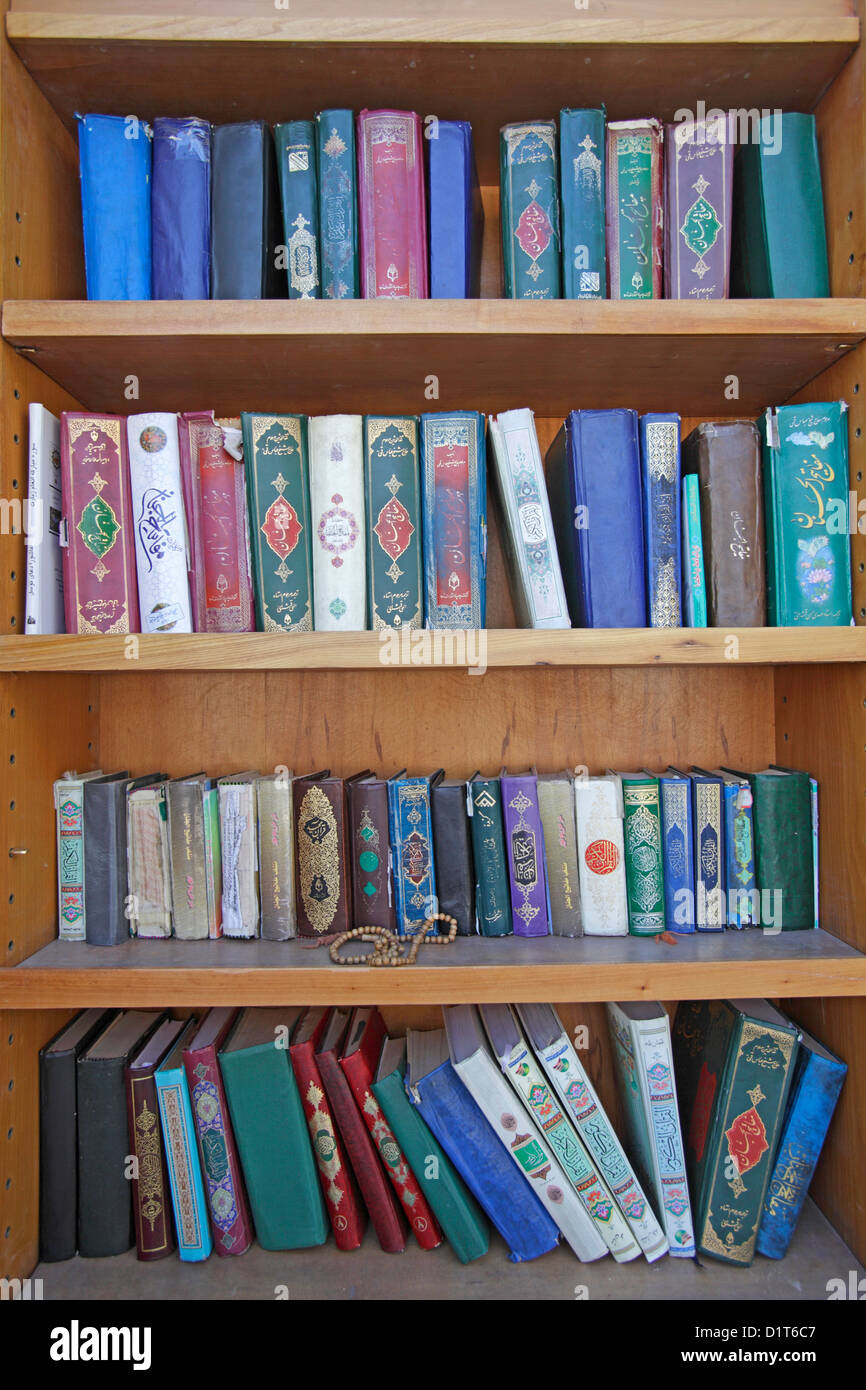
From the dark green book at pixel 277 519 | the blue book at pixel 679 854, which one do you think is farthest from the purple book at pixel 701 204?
the blue book at pixel 679 854

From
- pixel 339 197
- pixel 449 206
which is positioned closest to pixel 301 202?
pixel 339 197

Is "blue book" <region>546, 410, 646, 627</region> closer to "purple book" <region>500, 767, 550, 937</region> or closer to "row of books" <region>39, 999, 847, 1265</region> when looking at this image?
"purple book" <region>500, 767, 550, 937</region>

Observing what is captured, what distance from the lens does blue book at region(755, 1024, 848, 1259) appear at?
2.91 ft

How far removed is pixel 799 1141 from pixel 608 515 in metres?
0.78

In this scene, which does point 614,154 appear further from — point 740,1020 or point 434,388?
point 740,1020

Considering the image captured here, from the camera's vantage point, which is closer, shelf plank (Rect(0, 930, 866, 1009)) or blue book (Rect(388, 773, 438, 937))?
shelf plank (Rect(0, 930, 866, 1009))

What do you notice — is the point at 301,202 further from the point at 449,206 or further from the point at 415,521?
the point at 415,521

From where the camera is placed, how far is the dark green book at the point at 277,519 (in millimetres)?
893

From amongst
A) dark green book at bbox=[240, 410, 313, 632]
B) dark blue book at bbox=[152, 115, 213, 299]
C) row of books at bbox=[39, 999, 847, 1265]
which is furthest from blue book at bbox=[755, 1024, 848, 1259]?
dark blue book at bbox=[152, 115, 213, 299]

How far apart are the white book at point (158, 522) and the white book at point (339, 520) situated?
16cm

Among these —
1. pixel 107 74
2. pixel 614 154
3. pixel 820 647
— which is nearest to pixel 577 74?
pixel 614 154

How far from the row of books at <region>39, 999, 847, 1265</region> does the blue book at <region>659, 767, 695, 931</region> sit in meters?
0.13

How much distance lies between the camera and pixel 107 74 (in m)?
0.88

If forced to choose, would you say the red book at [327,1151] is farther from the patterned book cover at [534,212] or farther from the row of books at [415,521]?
the patterned book cover at [534,212]
